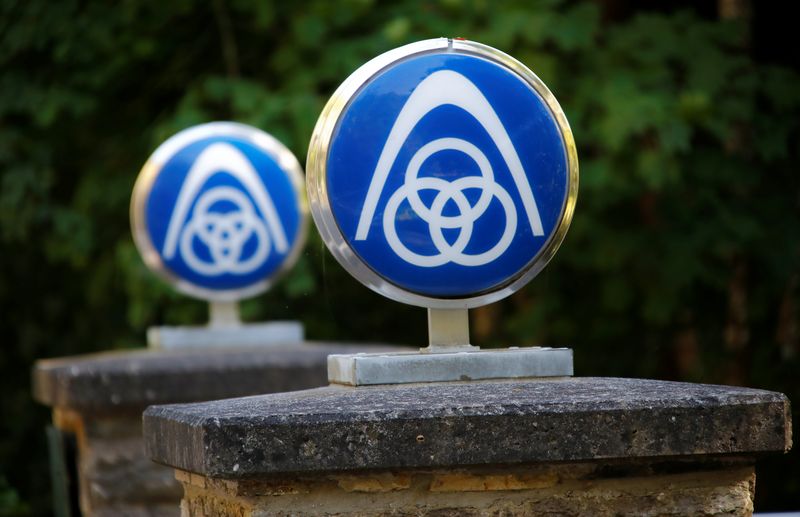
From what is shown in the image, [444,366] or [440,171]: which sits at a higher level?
[440,171]

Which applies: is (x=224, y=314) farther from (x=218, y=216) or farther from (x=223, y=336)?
(x=218, y=216)

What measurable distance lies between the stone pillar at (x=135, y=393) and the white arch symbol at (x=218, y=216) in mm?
370

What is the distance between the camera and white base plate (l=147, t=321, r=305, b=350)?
5.43m

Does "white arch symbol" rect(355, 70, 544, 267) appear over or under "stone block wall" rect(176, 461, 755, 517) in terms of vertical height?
over

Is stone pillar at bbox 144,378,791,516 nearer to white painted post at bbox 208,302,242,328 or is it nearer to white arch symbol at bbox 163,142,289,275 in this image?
white arch symbol at bbox 163,142,289,275

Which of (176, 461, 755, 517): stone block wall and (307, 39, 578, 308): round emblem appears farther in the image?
(307, 39, 578, 308): round emblem

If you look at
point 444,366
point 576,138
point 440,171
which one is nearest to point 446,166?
point 440,171

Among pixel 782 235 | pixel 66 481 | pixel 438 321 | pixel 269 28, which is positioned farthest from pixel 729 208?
pixel 438 321

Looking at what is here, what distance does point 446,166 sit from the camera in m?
2.83

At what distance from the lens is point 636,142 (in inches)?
327

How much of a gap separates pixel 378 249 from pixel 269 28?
6.27 meters

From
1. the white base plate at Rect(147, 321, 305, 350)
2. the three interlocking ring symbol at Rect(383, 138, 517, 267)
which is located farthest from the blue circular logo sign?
the three interlocking ring symbol at Rect(383, 138, 517, 267)

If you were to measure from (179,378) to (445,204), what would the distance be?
2.07 meters

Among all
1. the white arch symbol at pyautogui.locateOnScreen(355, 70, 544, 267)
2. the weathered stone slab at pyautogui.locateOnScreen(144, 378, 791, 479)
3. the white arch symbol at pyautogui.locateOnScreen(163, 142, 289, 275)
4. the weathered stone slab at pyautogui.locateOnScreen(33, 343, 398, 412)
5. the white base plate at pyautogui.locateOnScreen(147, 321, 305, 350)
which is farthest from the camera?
the white base plate at pyautogui.locateOnScreen(147, 321, 305, 350)
